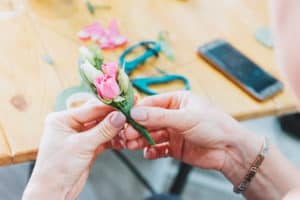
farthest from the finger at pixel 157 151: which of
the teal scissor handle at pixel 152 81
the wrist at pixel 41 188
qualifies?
the wrist at pixel 41 188

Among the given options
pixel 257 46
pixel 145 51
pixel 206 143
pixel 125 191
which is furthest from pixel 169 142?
pixel 125 191

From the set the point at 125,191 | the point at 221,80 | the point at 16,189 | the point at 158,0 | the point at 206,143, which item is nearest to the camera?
the point at 206,143

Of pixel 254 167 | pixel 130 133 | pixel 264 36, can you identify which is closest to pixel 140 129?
pixel 130 133

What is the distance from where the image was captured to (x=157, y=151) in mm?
959

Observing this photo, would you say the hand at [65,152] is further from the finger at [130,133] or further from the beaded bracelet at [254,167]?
the beaded bracelet at [254,167]

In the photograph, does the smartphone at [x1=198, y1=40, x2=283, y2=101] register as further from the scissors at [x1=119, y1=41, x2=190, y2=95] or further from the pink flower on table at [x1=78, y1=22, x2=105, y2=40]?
the pink flower on table at [x1=78, y1=22, x2=105, y2=40]

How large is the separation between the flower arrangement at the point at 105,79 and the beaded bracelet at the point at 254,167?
0.93 ft

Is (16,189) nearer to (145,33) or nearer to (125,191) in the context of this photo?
(125,191)

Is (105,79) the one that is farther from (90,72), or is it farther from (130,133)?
(130,133)

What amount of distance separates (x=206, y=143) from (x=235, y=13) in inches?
16.1

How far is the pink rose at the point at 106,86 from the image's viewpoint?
729mm

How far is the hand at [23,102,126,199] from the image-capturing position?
0.78 m

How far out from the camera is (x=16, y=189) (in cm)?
147

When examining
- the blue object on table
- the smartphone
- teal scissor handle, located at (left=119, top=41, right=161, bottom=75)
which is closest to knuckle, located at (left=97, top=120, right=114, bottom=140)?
teal scissor handle, located at (left=119, top=41, right=161, bottom=75)
